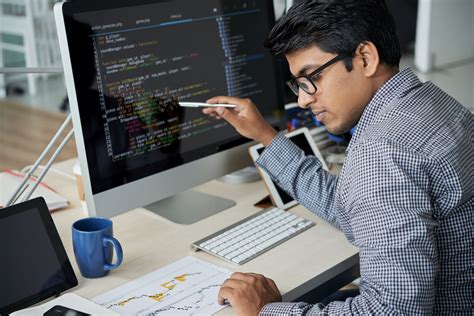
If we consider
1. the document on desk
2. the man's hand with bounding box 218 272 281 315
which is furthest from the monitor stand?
the man's hand with bounding box 218 272 281 315

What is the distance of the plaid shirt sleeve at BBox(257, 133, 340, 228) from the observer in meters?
1.54

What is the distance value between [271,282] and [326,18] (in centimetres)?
49

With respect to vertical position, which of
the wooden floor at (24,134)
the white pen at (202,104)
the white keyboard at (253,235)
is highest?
the white pen at (202,104)

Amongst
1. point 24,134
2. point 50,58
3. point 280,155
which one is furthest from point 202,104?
point 50,58

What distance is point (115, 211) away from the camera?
1468 millimetres

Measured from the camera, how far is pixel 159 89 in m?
1.53

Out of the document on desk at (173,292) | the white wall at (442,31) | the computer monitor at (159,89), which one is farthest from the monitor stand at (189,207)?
the white wall at (442,31)

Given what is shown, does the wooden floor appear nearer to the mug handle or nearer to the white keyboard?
the white keyboard

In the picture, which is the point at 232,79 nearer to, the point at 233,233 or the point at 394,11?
the point at 233,233

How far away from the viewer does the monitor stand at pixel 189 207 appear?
1.62 metres

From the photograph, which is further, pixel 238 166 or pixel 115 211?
pixel 238 166

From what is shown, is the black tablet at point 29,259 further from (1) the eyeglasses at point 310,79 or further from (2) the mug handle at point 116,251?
(1) the eyeglasses at point 310,79

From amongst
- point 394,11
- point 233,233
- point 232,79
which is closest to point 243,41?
point 232,79

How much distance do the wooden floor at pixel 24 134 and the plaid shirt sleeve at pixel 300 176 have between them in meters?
2.72
